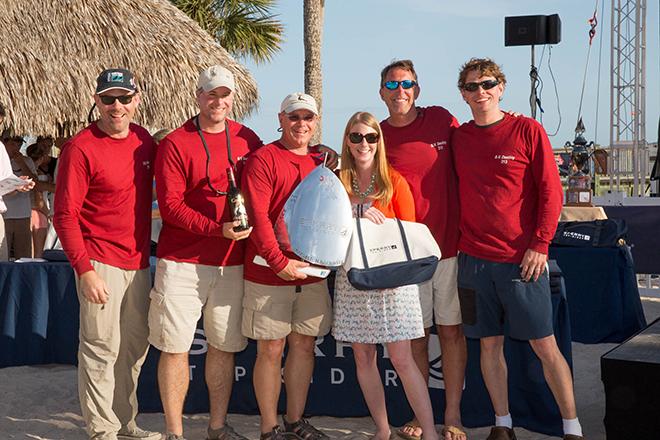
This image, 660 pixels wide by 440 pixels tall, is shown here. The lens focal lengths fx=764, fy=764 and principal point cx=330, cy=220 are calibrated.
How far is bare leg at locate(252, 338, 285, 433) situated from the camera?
3965 millimetres

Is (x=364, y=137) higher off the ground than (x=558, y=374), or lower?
higher

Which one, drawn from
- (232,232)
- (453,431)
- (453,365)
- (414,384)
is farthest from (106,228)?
(453,431)

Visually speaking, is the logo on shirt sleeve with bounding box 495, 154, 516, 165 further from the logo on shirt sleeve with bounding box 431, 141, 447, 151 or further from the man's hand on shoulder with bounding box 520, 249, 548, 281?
the man's hand on shoulder with bounding box 520, 249, 548, 281

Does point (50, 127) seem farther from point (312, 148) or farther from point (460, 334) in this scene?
point (460, 334)

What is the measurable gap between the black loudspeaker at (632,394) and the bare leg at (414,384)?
2.99 feet

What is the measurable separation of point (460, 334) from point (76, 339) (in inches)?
129

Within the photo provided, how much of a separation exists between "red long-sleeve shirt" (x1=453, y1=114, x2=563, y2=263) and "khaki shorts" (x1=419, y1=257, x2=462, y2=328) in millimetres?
211

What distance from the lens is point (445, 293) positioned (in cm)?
406

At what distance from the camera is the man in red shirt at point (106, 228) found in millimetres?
3748

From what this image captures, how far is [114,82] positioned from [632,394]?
111 inches

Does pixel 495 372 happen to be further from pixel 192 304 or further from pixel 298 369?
pixel 192 304

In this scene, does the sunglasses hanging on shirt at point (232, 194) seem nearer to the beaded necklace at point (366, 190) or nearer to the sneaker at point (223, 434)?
the beaded necklace at point (366, 190)

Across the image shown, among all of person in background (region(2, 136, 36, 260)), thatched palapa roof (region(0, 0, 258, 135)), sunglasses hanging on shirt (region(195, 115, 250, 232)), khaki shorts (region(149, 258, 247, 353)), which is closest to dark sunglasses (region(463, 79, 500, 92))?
sunglasses hanging on shirt (region(195, 115, 250, 232))

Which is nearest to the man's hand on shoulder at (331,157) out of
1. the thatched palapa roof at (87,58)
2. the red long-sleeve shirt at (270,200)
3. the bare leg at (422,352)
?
the red long-sleeve shirt at (270,200)
